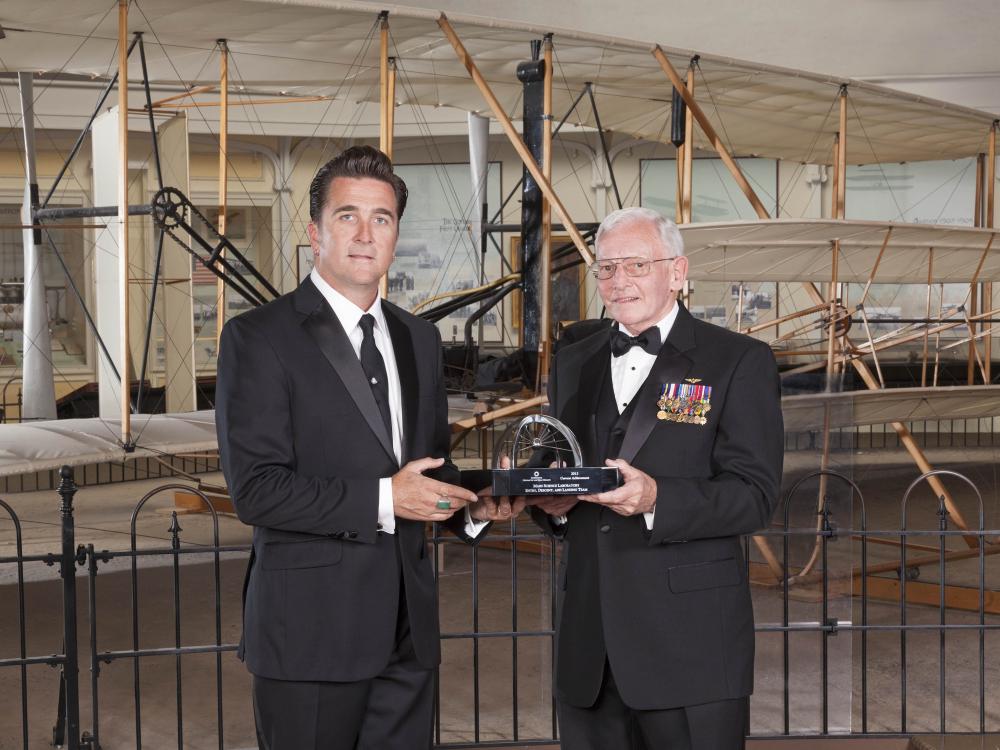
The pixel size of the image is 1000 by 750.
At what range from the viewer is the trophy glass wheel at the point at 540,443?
71.1 inches

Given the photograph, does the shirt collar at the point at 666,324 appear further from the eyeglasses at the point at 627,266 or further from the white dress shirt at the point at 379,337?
the white dress shirt at the point at 379,337

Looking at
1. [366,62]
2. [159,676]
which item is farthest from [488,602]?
[366,62]

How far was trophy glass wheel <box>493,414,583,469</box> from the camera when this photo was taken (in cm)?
181

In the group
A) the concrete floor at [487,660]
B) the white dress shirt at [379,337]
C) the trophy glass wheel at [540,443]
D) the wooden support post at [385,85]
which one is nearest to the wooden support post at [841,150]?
the concrete floor at [487,660]

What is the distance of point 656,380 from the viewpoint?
1843 mm

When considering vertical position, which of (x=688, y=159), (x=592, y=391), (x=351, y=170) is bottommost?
(x=592, y=391)

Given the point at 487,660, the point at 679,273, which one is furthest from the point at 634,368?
the point at 487,660

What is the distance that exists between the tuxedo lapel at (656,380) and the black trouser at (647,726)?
15.1 inches

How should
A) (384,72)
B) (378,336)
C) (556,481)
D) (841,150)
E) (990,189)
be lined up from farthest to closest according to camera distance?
1. (990,189)
2. (841,150)
3. (384,72)
4. (378,336)
5. (556,481)

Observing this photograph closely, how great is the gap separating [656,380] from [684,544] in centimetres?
28

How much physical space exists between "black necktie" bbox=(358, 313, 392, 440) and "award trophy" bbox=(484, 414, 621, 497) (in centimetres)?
20

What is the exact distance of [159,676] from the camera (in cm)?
441

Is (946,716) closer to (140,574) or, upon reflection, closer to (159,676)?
(159,676)

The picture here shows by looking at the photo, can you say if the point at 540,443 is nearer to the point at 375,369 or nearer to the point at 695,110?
the point at 375,369
